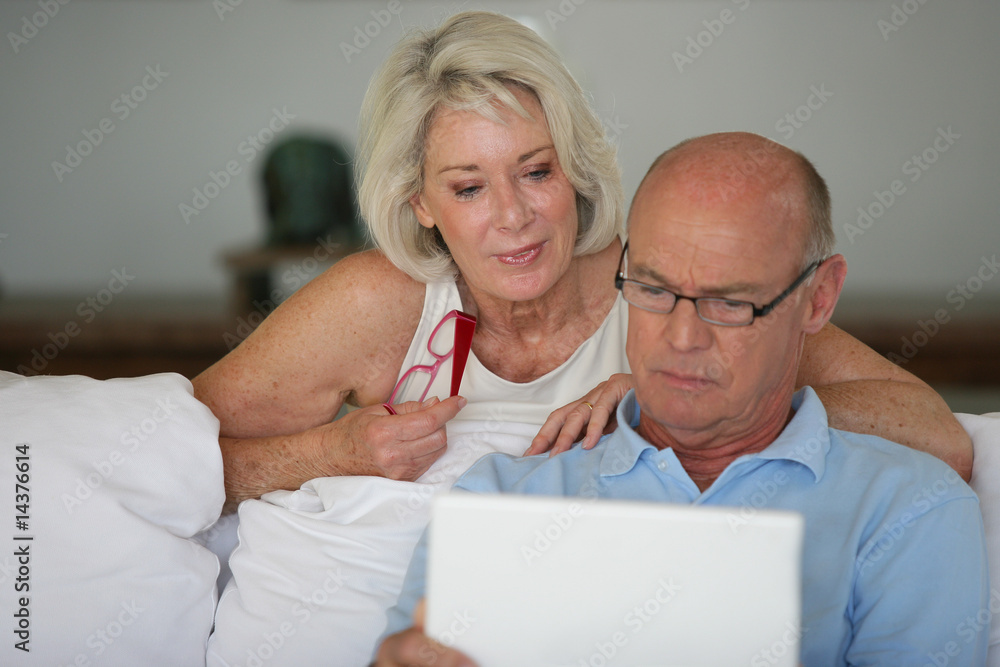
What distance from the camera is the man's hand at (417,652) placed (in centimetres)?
105

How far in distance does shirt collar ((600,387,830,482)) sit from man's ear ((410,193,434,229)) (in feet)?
2.21

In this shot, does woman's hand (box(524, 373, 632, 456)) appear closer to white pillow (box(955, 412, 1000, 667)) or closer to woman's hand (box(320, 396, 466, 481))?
woman's hand (box(320, 396, 466, 481))

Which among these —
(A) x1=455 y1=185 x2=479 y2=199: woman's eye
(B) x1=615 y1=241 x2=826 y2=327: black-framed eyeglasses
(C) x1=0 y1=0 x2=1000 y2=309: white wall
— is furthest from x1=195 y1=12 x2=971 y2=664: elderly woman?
(C) x1=0 y1=0 x2=1000 y2=309: white wall

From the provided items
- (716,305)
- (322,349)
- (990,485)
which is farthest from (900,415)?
(322,349)

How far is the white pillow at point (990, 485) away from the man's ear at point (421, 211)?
1189mm

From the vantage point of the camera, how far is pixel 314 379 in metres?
2.00

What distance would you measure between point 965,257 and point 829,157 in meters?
1.07

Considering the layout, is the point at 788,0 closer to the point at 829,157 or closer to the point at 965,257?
the point at 829,157

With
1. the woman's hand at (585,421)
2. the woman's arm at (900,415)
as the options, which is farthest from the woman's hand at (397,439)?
the woman's arm at (900,415)

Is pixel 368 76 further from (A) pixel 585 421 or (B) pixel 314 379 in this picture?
(A) pixel 585 421

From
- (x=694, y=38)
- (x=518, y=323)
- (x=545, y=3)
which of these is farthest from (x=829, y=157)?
(x=518, y=323)

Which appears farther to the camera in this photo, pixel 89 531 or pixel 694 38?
pixel 694 38

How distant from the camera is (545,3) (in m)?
5.76

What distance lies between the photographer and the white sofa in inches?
59.9
